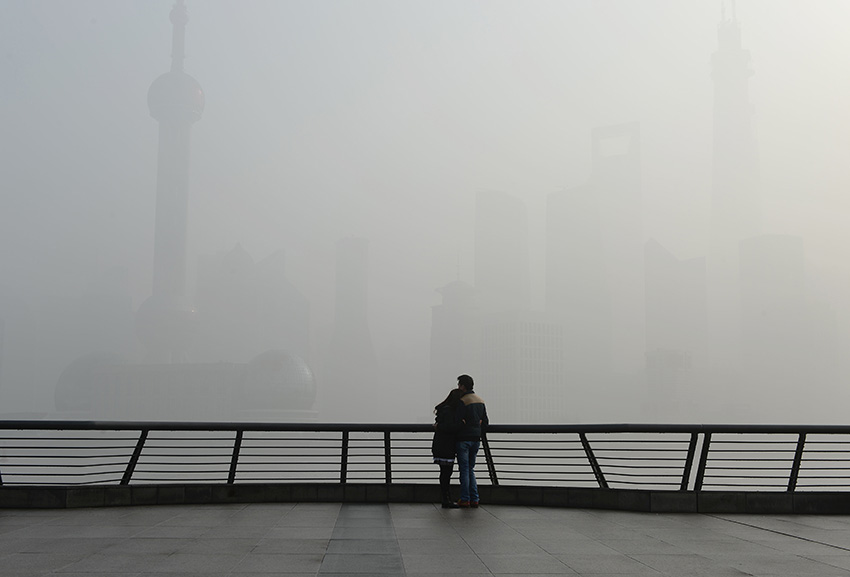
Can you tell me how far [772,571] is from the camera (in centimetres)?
702

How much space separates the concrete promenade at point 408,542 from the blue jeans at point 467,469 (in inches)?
18.3

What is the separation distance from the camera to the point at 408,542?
844cm

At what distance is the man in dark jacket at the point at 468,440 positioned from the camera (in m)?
11.8

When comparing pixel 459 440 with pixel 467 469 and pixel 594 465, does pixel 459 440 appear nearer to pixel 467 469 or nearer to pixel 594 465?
pixel 467 469

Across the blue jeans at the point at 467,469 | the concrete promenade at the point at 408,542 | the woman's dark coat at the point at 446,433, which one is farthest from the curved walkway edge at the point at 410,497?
the woman's dark coat at the point at 446,433

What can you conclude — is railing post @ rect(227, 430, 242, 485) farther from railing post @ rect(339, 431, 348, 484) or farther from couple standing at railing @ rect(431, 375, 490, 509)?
couple standing at railing @ rect(431, 375, 490, 509)

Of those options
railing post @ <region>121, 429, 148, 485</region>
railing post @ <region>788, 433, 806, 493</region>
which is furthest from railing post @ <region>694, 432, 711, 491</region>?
railing post @ <region>121, 429, 148, 485</region>

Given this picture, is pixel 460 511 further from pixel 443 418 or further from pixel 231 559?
pixel 231 559

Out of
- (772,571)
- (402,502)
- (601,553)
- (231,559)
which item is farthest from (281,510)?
(772,571)

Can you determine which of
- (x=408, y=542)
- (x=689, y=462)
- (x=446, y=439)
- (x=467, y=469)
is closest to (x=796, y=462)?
(x=689, y=462)

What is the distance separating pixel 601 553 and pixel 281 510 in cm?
526

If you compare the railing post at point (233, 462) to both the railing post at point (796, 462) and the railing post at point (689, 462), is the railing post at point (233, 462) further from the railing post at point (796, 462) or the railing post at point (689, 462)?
the railing post at point (796, 462)

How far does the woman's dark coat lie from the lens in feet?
38.4

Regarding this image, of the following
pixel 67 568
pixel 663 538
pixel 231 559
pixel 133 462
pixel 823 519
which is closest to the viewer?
pixel 67 568
